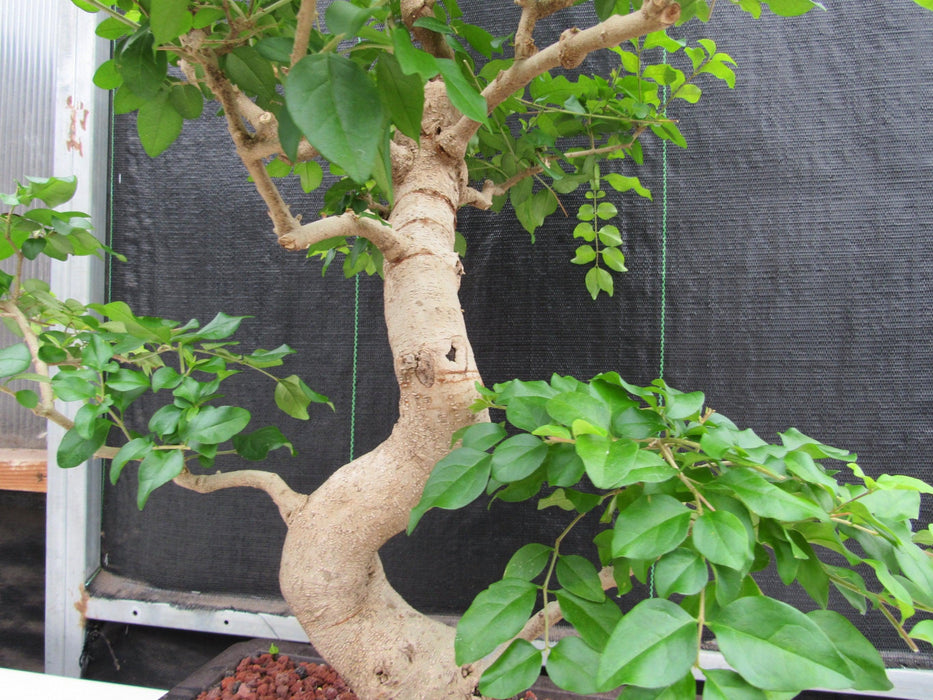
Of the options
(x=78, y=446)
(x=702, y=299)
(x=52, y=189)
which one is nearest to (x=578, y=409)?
(x=78, y=446)

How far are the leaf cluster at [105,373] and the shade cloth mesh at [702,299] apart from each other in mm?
453

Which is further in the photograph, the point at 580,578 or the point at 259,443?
the point at 259,443

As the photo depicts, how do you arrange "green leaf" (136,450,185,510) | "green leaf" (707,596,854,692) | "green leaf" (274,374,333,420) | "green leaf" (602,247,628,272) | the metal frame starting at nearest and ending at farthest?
"green leaf" (707,596,854,692) < "green leaf" (136,450,185,510) < "green leaf" (274,374,333,420) < "green leaf" (602,247,628,272) < the metal frame

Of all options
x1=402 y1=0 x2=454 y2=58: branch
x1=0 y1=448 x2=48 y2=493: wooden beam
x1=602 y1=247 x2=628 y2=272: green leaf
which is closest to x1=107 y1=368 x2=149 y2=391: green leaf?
x1=402 y1=0 x2=454 y2=58: branch

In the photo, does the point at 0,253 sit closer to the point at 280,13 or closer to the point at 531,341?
the point at 280,13

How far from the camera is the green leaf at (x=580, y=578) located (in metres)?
0.43

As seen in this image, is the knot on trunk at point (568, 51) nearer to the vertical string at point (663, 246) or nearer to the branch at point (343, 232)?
the branch at point (343, 232)

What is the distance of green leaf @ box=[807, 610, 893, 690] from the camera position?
36 cm

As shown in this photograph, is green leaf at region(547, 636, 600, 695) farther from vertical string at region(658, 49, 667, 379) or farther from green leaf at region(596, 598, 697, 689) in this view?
vertical string at region(658, 49, 667, 379)

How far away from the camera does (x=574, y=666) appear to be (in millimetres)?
380

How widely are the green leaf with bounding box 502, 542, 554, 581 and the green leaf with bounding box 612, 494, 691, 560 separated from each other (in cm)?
12

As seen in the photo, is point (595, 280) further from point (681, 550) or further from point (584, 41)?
point (681, 550)

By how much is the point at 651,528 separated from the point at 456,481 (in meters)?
0.15

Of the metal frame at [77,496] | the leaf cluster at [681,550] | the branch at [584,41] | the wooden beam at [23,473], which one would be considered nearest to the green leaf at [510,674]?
the leaf cluster at [681,550]
